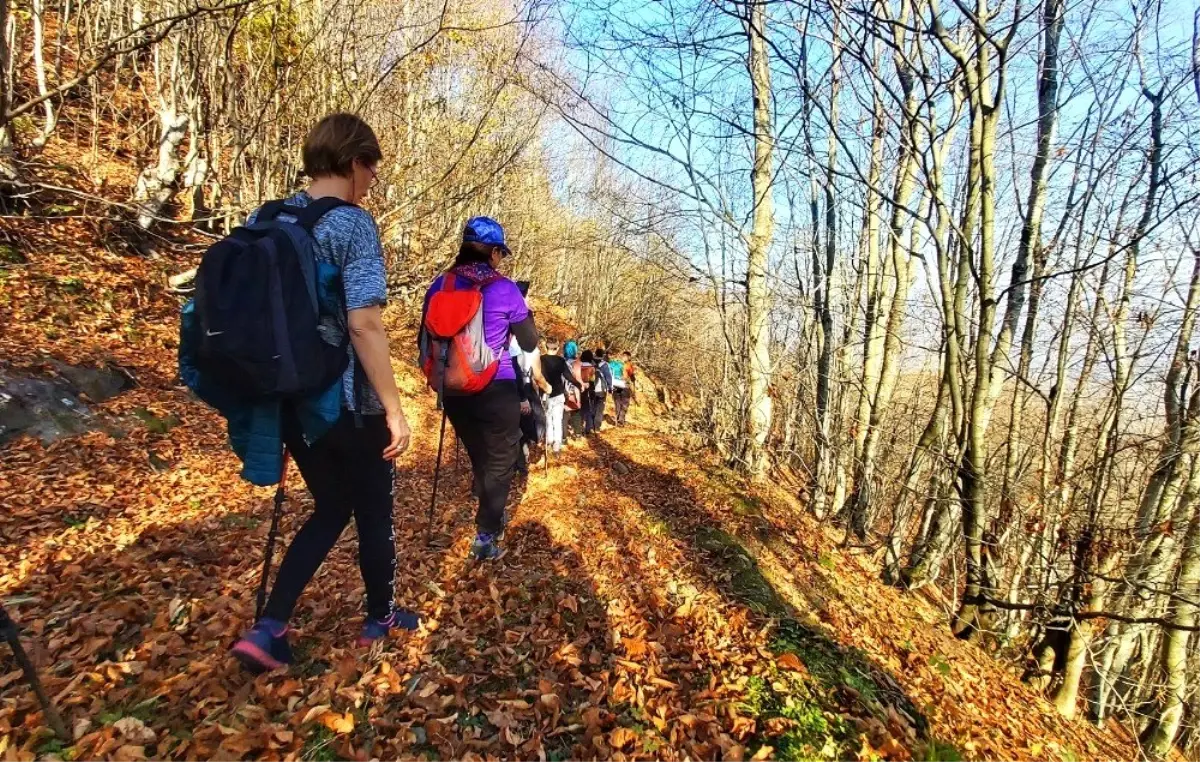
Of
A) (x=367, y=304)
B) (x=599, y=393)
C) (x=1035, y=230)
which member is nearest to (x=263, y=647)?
(x=367, y=304)

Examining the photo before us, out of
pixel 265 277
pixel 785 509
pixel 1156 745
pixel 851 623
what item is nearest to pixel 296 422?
pixel 265 277

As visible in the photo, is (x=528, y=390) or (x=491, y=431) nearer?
(x=491, y=431)

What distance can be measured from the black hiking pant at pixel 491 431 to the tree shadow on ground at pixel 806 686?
1845 mm

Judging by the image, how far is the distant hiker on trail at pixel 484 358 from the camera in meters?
3.62

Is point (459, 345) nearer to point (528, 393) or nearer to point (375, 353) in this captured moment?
point (375, 353)

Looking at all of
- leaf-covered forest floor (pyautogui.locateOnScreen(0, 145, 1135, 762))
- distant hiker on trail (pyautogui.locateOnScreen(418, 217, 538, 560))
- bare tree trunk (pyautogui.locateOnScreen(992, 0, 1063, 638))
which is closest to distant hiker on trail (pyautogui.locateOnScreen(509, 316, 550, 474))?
distant hiker on trail (pyautogui.locateOnScreen(418, 217, 538, 560))

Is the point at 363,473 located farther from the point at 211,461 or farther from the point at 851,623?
the point at 211,461

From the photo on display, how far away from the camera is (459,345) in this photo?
3.58 metres

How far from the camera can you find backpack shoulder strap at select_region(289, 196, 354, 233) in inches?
89.0

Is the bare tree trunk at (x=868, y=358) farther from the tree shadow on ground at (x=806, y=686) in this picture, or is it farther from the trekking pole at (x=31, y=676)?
the trekking pole at (x=31, y=676)

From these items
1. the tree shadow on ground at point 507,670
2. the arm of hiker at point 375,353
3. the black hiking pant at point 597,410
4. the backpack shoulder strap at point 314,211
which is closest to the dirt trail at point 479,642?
the tree shadow on ground at point 507,670

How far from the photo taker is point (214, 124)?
26.6ft

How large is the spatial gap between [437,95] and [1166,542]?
13967mm

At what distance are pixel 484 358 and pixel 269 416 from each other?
151 cm
